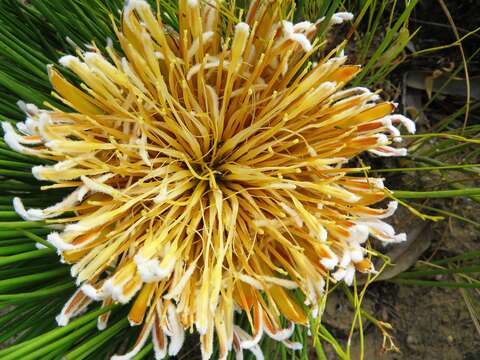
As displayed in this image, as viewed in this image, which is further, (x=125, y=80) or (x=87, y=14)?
(x=87, y=14)

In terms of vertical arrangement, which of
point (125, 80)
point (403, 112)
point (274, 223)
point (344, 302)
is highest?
point (125, 80)

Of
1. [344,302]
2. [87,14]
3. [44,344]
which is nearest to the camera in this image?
[44,344]

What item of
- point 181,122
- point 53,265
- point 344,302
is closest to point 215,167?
point 181,122

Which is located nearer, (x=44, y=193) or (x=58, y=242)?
(x=58, y=242)

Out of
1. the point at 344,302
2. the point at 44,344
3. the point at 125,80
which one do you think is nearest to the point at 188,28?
Result: the point at 125,80

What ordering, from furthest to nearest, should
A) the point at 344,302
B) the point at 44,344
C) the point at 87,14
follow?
the point at 344,302, the point at 87,14, the point at 44,344

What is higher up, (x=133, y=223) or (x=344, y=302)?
(x=133, y=223)

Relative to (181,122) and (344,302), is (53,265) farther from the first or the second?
(344,302)

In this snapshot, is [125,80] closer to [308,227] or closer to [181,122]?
[181,122]
